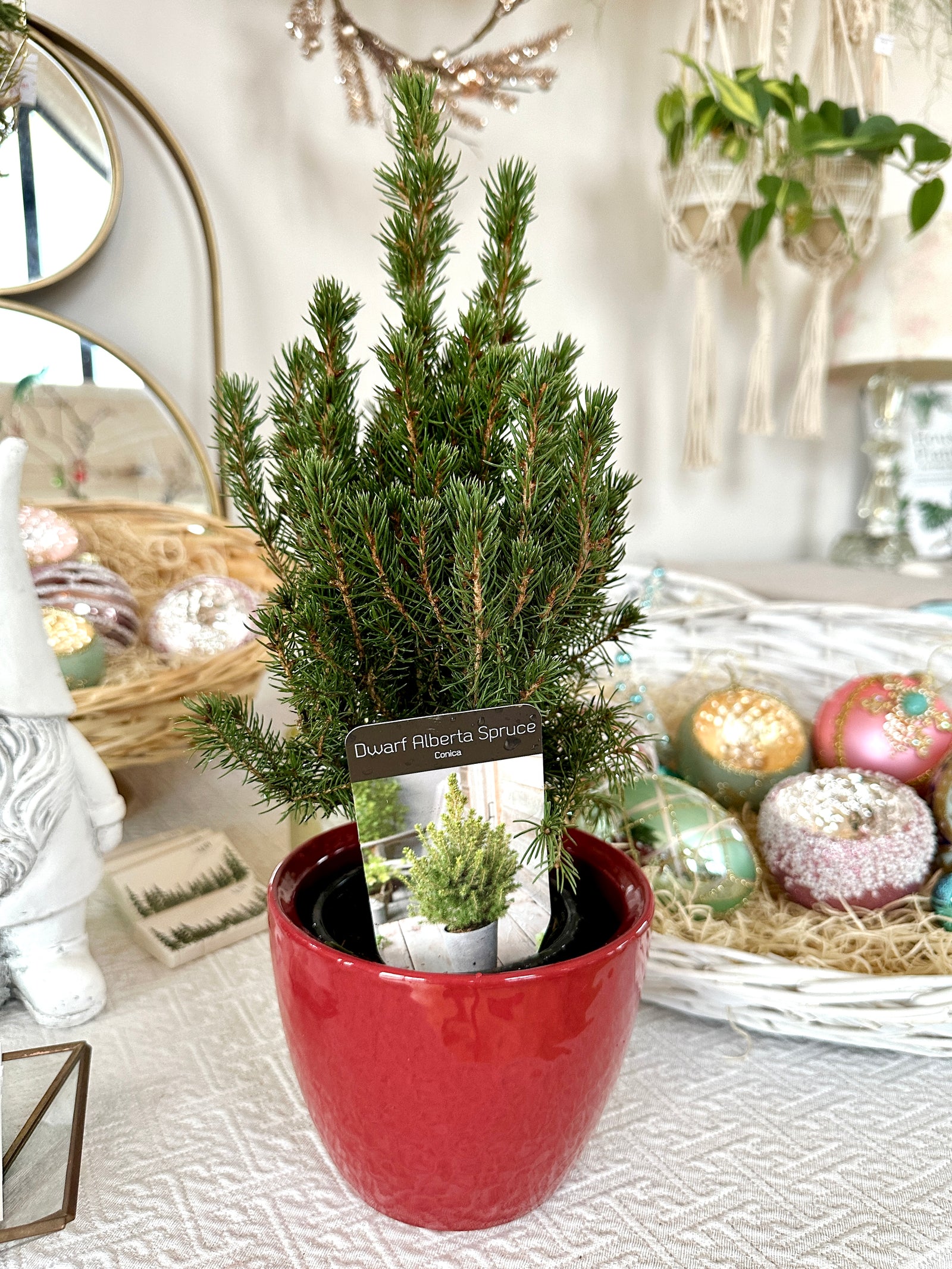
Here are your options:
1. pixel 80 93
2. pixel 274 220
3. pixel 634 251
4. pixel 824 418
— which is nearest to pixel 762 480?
pixel 824 418

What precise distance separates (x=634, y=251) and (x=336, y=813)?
1269mm

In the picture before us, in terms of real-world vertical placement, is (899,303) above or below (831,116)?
below

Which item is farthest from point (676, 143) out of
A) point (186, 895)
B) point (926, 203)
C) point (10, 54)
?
point (186, 895)

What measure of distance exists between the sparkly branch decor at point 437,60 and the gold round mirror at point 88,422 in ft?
1.32

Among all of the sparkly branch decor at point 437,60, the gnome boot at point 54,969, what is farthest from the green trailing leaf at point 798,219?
the gnome boot at point 54,969

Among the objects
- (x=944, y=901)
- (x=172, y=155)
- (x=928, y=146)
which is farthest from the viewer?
(x=928, y=146)

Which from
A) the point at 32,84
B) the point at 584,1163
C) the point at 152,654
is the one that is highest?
the point at 32,84

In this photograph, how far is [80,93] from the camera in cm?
83

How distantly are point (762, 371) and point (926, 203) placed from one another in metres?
0.31

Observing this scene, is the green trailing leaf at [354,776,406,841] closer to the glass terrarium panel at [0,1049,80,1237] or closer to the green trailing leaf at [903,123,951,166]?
the glass terrarium panel at [0,1049,80,1237]

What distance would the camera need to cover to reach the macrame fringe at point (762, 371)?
1.41 metres

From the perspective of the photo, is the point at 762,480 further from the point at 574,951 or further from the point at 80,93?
the point at 574,951

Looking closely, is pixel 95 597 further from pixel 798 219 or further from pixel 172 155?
pixel 798 219

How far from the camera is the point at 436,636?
1.12 feet
